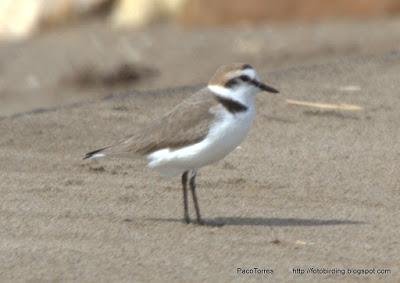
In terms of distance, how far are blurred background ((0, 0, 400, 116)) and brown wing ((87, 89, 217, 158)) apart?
567 centimetres

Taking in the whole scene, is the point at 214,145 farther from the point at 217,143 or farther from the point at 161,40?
the point at 161,40

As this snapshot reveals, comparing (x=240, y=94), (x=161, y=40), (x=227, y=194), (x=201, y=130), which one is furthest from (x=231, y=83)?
(x=161, y=40)

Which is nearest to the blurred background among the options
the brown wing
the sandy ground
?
the sandy ground

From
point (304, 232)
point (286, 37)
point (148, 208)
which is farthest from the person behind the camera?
point (286, 37)

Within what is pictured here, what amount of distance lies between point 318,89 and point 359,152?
175cm

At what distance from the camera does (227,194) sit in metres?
7.40

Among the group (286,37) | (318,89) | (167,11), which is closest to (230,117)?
(318,89)

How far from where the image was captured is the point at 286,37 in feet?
47.3

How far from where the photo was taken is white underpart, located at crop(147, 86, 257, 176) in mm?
6559

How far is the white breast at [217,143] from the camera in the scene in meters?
6.56

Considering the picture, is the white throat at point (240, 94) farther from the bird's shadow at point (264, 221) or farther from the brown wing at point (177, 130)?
the bird's shadow at point (264, 221)

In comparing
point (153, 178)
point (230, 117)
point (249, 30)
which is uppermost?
point (230, 117)

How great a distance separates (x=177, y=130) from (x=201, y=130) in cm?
18

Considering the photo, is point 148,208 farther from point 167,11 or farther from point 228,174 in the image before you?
point 167,11
